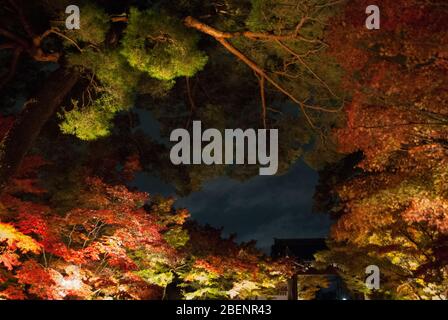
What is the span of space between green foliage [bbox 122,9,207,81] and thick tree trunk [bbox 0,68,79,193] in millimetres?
1380

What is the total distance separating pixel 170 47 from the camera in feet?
29.4

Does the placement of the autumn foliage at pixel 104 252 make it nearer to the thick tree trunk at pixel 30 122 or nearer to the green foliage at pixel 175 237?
the green foliage at pixel 175 237

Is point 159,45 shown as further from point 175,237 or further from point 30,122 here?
point 175,237

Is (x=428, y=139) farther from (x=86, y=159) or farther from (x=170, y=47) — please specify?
(x=86, y=159)

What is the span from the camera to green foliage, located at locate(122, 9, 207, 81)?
868cm

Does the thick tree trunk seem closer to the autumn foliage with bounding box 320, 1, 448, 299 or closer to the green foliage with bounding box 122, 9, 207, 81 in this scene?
the green foliage with bounding box 122, 9, 207, 81

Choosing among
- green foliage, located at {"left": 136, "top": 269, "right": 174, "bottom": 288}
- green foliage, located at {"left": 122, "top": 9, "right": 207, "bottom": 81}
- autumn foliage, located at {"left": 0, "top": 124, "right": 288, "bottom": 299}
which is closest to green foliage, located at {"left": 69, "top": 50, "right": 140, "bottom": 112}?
green foliage, located at {"left": 122, "top": 9, "right": 207, "bottom": 81}

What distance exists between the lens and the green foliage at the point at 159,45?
868 centimetres

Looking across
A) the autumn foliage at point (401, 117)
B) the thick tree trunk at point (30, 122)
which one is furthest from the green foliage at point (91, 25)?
the autumn foliage at point (401, 117)

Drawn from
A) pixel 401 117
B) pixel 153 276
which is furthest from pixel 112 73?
pixel 401 117

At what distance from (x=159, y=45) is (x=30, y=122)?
2.70 m

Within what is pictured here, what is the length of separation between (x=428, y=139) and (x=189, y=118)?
7914 mm

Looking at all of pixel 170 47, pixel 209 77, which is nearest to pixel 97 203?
pixel 170 47

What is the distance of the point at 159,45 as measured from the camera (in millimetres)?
8938
